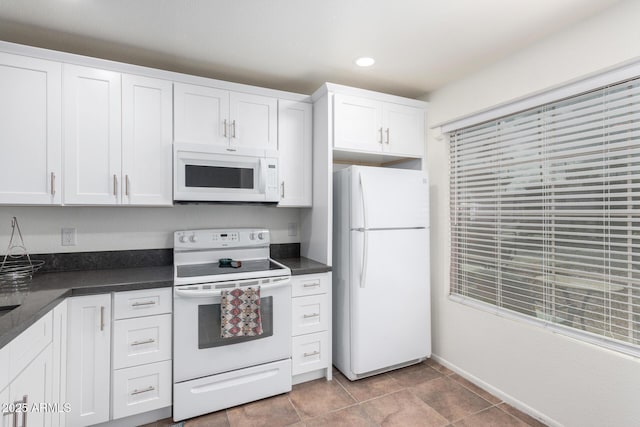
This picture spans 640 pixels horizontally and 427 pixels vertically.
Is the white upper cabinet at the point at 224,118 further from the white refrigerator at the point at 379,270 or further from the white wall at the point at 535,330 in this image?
the white wall at the point at 535,330

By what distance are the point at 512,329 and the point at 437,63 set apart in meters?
2.01

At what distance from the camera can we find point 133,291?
1950 mm

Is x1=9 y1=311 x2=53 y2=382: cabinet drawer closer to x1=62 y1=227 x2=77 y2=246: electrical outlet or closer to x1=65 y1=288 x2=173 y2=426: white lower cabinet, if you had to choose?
x1=65 y1=288 x2=173 y2=426: white lower cabinet

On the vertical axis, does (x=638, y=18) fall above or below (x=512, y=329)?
above

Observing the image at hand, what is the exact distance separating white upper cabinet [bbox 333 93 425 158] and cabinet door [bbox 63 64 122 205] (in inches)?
61.2

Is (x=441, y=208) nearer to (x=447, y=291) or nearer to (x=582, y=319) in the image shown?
(x=447, y=291)

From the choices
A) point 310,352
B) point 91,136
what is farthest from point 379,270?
point 91,136

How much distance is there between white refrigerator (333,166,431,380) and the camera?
2.45 m

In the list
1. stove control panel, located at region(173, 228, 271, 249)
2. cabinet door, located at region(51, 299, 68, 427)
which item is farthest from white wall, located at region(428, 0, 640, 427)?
cabinet door, located at region(51, 299, 68, 427)

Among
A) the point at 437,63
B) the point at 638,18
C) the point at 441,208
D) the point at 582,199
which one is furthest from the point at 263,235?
the point at 638,18

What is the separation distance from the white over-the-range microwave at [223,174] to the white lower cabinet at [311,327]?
2.41 ft

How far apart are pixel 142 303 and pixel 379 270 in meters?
1.65

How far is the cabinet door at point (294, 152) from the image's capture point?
2.66 m

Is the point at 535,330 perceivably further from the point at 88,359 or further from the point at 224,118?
the point at 88,359
